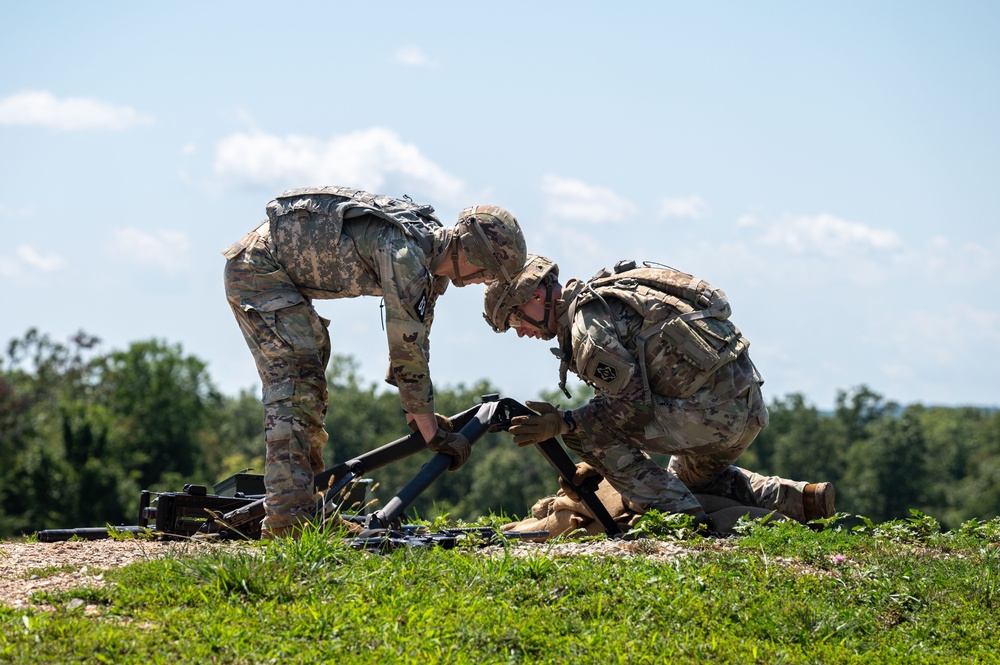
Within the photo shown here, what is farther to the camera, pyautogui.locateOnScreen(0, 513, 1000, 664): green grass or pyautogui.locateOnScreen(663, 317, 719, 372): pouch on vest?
pyautogui.locateOnScreen(663, 317, 719, 372): pouch on vest

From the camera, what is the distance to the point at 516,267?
25.1 feet

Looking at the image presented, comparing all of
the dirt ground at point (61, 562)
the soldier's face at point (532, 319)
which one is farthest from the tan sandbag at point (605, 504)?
the dirt ground at point (61, 562)

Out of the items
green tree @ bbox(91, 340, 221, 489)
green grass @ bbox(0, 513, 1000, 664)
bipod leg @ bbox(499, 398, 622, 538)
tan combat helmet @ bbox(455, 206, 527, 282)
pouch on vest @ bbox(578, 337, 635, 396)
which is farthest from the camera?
green tree @ bbox(91, 340, 221, 489)

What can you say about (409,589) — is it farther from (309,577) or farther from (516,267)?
(516,267)

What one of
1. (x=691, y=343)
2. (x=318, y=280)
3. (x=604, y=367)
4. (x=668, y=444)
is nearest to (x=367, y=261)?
(x=318, y=280)

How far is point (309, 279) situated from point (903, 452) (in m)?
58.5

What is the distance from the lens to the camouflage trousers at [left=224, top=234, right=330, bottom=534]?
7371 mm

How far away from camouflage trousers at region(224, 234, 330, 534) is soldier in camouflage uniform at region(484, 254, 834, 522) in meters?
1.34

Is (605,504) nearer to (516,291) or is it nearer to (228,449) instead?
(516,291)

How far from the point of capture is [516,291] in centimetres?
828

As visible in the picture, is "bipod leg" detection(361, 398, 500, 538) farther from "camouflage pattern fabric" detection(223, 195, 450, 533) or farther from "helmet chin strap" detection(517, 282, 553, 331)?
"helmet chin strap" detection(517, 282, 553, 331)

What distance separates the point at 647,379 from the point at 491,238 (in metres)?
1.52

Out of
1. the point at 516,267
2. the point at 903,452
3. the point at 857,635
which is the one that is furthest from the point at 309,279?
the point at 903,452

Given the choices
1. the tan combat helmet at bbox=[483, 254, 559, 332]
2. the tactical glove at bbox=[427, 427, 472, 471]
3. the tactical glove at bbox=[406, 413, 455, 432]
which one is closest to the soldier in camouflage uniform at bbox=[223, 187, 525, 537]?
the tactical glove at bbox=[427, 427, 472, 471]
